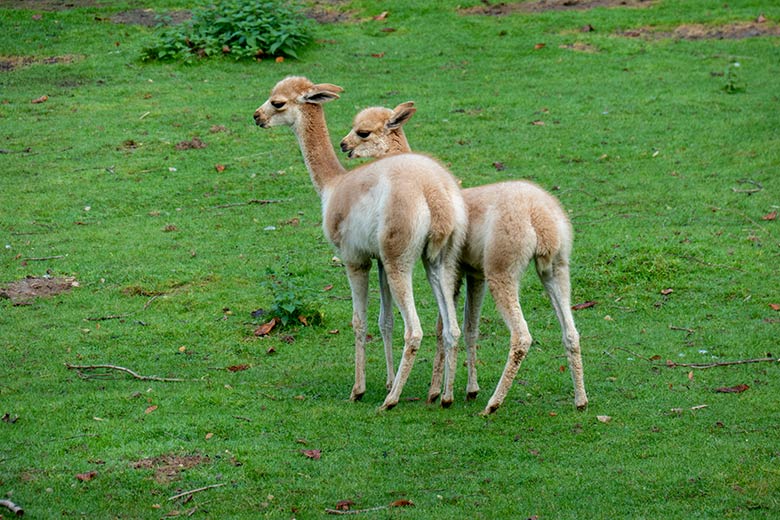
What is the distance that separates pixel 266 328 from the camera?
9750 mm

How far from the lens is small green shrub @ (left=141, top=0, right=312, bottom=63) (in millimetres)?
18266

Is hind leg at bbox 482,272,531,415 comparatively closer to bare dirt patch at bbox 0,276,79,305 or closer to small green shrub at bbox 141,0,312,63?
bare dirt patch at bbox 0,276,79,305

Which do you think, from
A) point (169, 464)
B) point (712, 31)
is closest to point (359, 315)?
point (169, 464)

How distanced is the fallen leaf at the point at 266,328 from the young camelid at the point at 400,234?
1619 millimetres

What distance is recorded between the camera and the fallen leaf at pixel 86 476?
6.61 m

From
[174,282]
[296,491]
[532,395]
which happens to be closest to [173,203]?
[174,282]

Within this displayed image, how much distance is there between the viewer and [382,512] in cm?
621

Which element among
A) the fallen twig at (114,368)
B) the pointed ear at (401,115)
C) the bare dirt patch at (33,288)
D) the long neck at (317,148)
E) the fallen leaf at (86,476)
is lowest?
the bare dirt patch at (33,288)

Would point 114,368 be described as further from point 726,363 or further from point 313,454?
point 726,363

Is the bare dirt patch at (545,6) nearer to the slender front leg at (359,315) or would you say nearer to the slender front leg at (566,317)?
the slender front leg at (359,315)

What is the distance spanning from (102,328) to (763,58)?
12.6 m

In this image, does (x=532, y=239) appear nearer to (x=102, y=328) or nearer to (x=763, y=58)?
(x=102, y=328)

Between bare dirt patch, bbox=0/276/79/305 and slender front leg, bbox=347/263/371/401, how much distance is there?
4048mm

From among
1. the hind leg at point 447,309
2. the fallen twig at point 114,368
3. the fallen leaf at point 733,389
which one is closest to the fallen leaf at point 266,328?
the fallen twig at point 114,368
